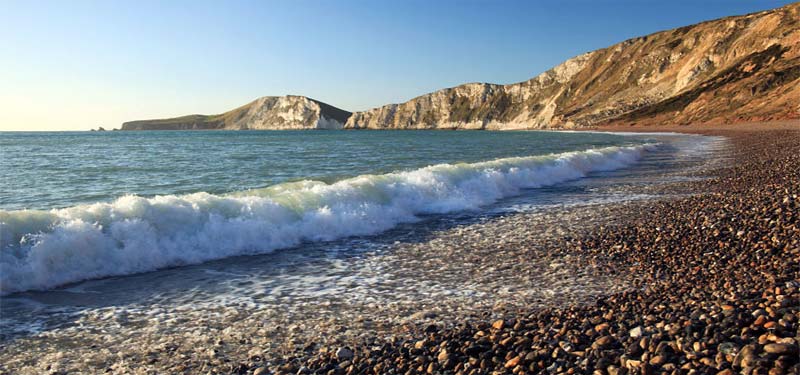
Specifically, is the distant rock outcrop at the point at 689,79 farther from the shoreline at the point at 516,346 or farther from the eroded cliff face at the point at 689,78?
the shoreline at the point at 516,346

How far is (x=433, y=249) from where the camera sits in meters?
10.3

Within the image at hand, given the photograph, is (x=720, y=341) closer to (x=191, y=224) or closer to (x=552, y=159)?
(x=191, y=224)

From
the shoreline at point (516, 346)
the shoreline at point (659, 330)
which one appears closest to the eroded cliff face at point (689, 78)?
the shoreline at point (659, 330)

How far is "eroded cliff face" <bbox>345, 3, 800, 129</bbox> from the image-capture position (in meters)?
89.1

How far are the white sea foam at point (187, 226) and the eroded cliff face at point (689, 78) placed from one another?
76.9 m

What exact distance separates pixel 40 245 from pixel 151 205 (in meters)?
2.70

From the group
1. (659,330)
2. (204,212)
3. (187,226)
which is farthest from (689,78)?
(659,330)

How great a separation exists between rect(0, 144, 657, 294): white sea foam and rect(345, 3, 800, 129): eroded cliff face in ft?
252

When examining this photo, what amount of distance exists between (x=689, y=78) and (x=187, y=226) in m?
137

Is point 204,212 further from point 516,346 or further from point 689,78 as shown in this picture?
point 689,78

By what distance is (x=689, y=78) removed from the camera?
12238cm

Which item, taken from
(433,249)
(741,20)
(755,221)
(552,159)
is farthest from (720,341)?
(741,20)

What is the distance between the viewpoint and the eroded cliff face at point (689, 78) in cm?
8906

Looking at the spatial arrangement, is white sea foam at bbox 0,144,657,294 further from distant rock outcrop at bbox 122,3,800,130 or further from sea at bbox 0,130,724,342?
distant rock outcrop at bbox 122,3,800,130
